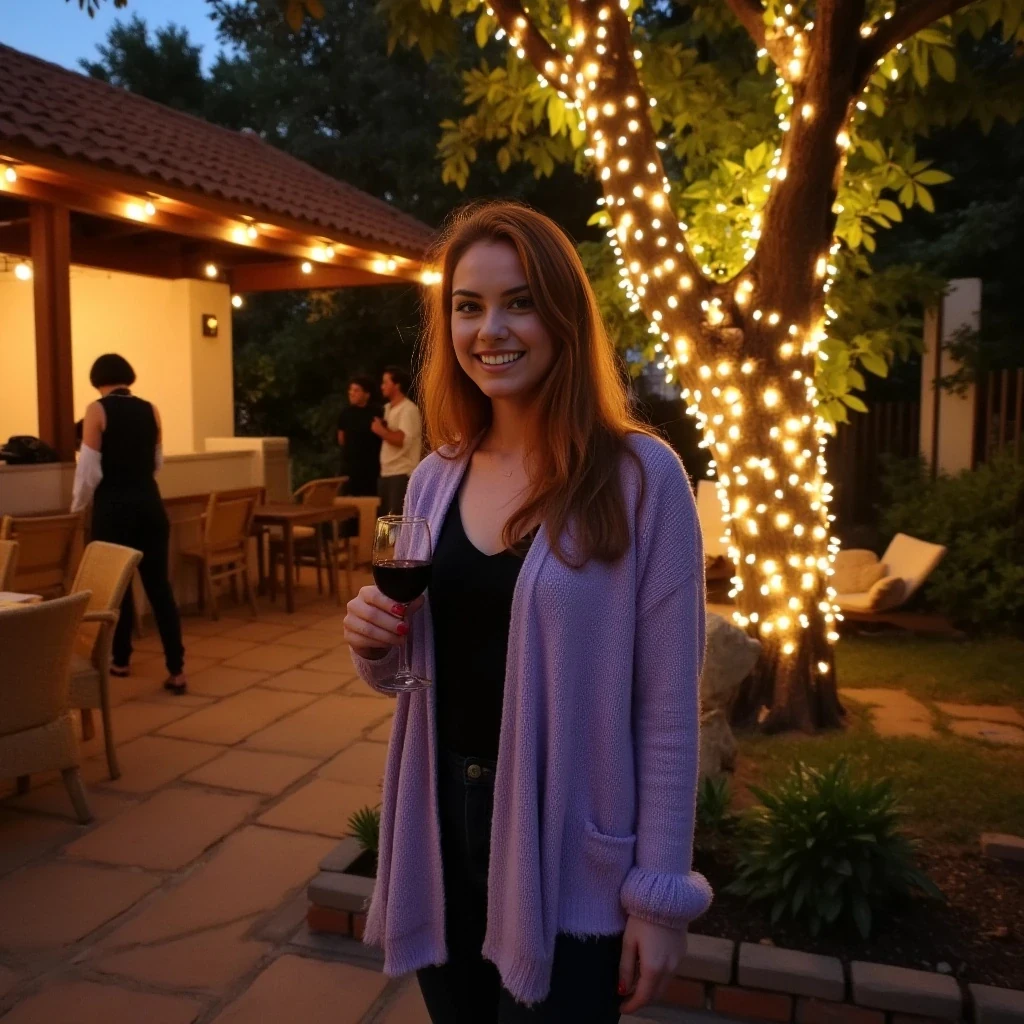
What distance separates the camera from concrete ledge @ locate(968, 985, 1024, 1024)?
86.8 inches

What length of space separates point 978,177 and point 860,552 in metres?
6.91

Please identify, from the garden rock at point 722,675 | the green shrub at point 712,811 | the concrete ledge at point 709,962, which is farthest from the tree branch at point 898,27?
the concrete ledge at point 709,962

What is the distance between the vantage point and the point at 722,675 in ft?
12.7

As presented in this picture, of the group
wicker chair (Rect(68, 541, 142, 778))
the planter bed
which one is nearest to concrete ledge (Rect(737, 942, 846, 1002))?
the planter bed

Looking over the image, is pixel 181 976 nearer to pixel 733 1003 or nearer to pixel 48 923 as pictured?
pixel 48 923

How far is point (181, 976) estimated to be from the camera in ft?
8.44

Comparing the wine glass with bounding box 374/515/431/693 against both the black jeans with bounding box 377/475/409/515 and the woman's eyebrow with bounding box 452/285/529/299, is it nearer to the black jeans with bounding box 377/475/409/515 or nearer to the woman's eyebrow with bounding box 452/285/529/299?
the woman's eyebrow with bounding box 452/285/529/299

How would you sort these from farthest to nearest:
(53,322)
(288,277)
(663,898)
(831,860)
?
(288,277)
(53,322)
(831,860)
(663,898)

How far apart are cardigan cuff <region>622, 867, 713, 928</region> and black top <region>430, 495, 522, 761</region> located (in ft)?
0.92

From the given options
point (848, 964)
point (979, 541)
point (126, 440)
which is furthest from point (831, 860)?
point (979, 541)

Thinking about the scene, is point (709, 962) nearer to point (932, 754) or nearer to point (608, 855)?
point (608, 855)

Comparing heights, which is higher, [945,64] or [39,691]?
[945,64]

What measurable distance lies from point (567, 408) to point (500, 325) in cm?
16

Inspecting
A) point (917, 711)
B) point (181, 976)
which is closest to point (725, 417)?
point (917, 711)
